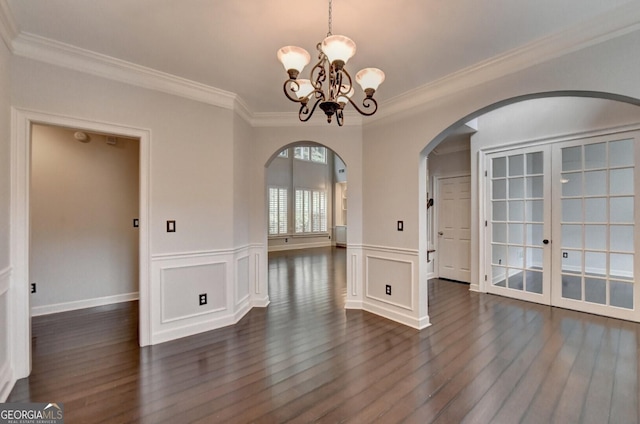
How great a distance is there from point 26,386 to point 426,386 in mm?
3012

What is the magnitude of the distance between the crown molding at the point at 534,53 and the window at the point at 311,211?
7324mm

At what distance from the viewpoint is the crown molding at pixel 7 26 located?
1.86m

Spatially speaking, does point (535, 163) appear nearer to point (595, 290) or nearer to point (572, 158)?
point (572, 158)

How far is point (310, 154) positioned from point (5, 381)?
9633 mm

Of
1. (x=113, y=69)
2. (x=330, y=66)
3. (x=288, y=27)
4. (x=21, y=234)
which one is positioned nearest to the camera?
(x=330, y=66)

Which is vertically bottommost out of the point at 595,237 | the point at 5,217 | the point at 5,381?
the point at 5,381

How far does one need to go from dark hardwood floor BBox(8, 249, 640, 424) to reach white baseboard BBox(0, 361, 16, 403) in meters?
0.05

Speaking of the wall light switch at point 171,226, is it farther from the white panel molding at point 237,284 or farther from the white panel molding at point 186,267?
the white panel molding at point 237,284

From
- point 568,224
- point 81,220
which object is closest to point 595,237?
point 568,224

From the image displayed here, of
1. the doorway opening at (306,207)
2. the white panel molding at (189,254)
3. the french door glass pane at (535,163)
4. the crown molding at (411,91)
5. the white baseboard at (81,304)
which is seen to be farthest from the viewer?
the doorway opening at (306,207)

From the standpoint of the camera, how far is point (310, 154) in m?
10.8

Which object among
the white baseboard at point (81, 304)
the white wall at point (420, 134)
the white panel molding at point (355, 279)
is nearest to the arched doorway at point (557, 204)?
the white wall at point (420, 134)

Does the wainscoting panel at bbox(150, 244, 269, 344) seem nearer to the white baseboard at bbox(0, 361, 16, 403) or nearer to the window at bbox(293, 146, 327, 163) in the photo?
the white baseboard at bbox(0, 361, 16, 403)

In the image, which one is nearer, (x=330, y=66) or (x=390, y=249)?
(x=330, y=66)
